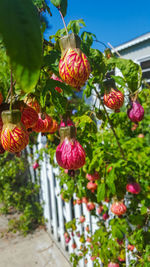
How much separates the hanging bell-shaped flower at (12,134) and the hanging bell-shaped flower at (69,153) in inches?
5.2

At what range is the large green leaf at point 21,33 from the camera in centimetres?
17

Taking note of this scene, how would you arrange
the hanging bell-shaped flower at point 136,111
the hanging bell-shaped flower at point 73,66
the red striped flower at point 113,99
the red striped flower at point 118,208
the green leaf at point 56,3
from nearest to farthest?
the hanging bell-shaped flower at point 73,66 < the green leaf at point 56,3 < the red striped flower at point 113,99 < the hanging bell-shaped flower at point 136,111 < the red striped flower at point 118,208

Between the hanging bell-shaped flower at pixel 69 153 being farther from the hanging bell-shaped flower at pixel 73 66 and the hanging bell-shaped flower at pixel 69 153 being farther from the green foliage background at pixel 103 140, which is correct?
the hanging bell-shaped flower at pixel 73 66

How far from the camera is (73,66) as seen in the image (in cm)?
49

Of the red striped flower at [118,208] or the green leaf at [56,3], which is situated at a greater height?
the green leaf at [56,3]

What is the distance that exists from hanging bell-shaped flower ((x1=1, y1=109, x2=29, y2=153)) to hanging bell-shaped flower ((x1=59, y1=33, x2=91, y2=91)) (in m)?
0.16

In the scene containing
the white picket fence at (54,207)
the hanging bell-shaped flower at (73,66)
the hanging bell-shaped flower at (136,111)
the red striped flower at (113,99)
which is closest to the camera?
the hanging bell-shaped flower at (73,66)

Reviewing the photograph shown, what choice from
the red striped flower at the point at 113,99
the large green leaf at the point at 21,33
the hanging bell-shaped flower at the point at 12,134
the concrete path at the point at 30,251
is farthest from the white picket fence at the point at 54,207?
the large green leaf at the point at 21,33

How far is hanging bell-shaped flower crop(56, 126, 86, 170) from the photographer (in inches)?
23.1

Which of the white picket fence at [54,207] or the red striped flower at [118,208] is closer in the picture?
the red striped flower at [118,208]

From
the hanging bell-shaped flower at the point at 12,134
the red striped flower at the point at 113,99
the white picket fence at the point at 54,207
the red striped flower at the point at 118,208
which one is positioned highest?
the red striped flower at the point at 113,99

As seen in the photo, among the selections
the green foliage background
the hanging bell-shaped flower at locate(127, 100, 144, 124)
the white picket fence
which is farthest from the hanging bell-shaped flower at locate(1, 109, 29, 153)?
the white picket fence

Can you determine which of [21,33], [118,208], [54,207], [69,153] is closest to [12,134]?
[69,153]

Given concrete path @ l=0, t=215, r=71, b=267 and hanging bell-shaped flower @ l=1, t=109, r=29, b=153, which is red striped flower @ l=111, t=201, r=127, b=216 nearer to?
hanging bell-shaped flower @ l=1, t=109, r=29, b=153
